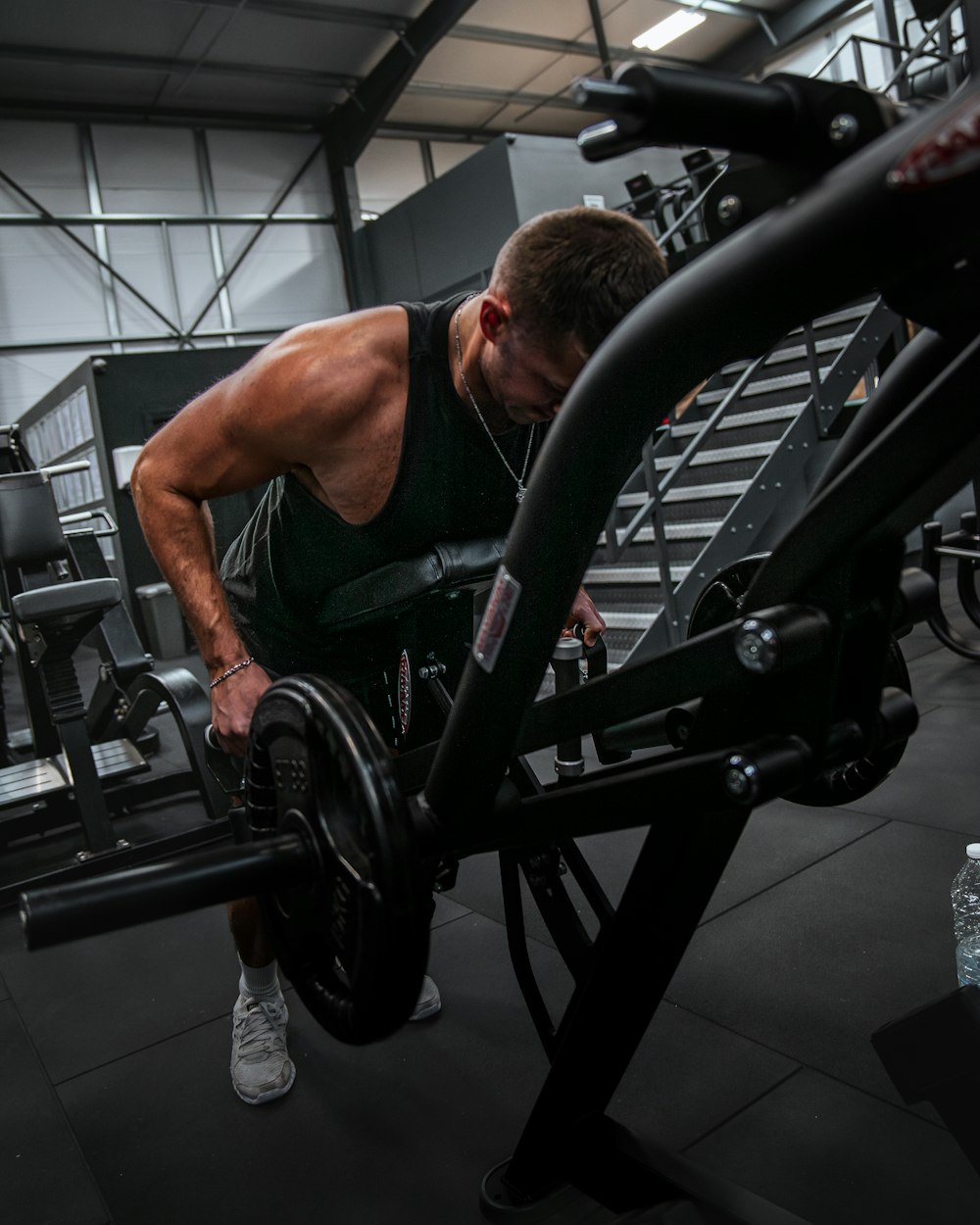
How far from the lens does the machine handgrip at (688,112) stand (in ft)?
1.95

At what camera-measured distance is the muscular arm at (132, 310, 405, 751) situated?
4.66ft

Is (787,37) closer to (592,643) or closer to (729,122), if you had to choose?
(592,643)

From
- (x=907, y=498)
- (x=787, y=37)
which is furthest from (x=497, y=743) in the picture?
(x=787, y=37)

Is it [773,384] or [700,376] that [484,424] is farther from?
[773,384]

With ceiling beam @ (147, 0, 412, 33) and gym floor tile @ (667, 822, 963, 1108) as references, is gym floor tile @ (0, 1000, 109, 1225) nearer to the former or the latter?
gym floor tile @ (667, 822, 963, 1108)

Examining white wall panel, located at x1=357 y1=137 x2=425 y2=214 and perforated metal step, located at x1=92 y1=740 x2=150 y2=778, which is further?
white wall panel, located at x1=357 y1=137 x2=425 y2=214

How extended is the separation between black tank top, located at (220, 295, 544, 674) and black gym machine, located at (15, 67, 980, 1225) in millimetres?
413

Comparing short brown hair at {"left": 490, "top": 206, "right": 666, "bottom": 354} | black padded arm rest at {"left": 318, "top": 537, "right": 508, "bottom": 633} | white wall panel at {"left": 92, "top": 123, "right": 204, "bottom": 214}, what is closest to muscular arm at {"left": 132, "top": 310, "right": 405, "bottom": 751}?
black padded arm rest at {"left": 318, "top": 537, "right": 508, "bottom": 633}

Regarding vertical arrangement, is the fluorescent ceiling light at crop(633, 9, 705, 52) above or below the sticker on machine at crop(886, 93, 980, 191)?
above

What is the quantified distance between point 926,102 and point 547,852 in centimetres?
107

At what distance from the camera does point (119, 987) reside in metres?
2.23

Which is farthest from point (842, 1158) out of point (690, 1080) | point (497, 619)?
point (497, 619)

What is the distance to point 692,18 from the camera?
9.96 meters

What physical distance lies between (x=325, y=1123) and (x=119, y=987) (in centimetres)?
84
